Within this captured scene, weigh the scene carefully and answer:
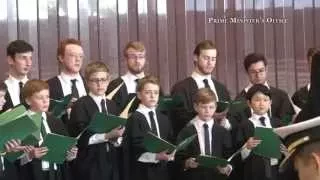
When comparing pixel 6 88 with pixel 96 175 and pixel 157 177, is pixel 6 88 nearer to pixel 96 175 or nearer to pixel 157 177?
pixel 96 175

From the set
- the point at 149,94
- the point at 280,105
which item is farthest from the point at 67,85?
the point at 280,105

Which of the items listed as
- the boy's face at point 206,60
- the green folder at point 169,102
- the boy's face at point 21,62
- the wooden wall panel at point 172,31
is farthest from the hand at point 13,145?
the wooden wall panel at point 172,31

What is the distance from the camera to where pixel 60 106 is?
12.7 feet

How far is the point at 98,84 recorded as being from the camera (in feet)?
13.0

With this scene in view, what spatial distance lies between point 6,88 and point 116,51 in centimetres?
171

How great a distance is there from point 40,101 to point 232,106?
1371mm

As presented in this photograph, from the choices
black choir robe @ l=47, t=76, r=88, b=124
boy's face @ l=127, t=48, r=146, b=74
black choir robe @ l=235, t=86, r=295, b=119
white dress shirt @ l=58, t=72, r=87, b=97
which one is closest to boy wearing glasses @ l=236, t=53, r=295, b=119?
black choir robe @ l=235, t=86, r=295, b=119

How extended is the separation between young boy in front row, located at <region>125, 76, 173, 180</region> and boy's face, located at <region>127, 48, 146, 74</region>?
0.24 meters

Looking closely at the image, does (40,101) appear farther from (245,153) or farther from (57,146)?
(245,153)

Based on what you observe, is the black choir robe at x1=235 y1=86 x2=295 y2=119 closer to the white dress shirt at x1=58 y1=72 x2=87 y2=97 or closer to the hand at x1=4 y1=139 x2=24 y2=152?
the white dress shirt at x1=58 y1=72 x2=87 y2=97

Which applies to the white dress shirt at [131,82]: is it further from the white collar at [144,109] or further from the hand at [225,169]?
the hand at [225,169]

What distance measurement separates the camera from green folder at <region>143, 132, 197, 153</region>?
147 inches

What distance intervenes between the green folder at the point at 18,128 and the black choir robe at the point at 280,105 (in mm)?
1865

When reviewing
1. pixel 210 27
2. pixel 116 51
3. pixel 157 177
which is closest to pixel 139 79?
pixel 157 177
